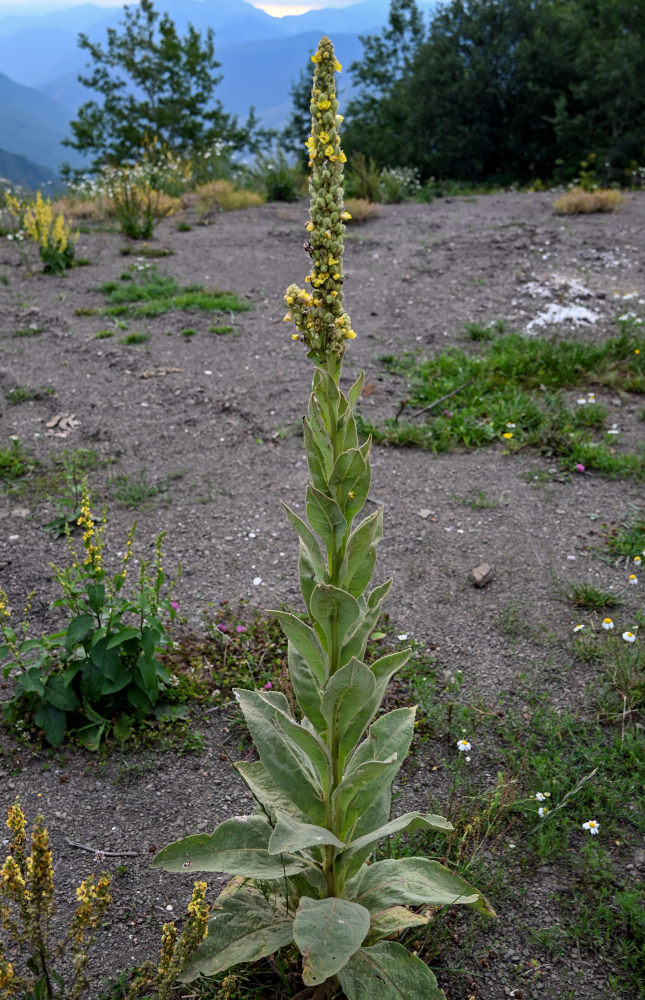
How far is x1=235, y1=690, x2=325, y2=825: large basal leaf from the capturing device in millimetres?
2014

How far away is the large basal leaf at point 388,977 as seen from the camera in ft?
6.26

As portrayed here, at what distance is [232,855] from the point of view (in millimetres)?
2092

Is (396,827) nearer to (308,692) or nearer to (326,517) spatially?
(308,692)

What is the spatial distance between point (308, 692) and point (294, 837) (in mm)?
371

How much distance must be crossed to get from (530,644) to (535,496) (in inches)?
54.4

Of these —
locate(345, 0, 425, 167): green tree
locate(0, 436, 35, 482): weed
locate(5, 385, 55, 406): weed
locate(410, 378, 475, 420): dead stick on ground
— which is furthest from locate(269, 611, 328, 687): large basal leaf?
locate(345, 0, 425, 167): green tree

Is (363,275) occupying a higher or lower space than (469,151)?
lower

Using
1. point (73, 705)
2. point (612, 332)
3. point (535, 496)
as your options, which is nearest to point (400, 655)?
point (73, 705)

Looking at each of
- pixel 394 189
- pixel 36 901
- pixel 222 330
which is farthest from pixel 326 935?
pixel 394 189

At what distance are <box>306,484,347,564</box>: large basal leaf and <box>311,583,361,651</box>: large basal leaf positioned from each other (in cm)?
14

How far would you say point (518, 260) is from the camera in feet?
28.3

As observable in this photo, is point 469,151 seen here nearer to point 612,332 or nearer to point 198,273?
point 198,273

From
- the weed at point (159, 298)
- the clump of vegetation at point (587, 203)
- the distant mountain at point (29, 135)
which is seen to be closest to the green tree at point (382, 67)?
the clump of vegetation at point (587, 203)

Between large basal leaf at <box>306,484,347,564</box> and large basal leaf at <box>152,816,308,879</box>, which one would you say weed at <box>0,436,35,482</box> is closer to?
large basal leaf at <box>152,816,308,879</box>
